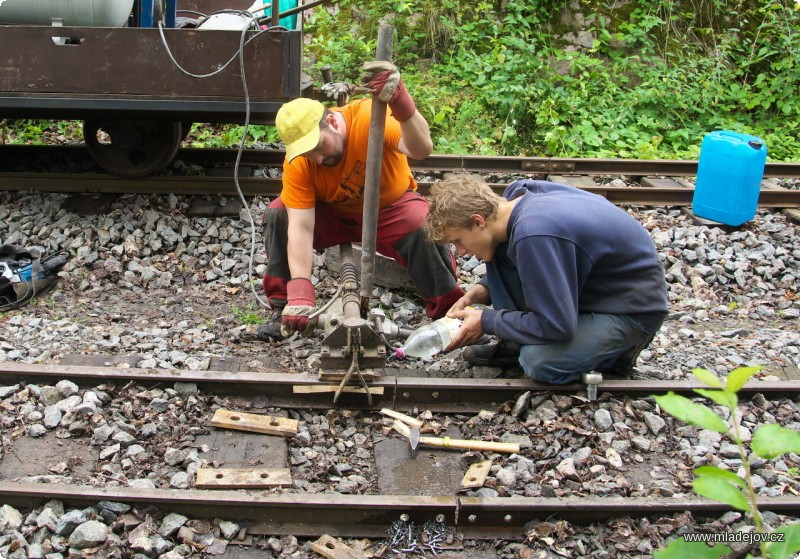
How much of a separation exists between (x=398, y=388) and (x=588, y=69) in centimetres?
677

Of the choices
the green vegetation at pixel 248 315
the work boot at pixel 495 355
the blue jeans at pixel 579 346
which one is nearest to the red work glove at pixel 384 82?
the blue jeans at pixel 579 346

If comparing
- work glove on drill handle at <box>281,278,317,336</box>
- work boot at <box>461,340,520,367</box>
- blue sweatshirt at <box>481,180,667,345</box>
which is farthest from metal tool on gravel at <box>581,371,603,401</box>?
work glove on drill handle at <box>281,278,317,336</box>

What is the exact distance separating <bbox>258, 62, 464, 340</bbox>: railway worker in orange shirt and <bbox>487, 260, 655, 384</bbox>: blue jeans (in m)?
0.79

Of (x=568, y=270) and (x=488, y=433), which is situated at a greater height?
(x=568, y=270)

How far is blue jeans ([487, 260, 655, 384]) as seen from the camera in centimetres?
420

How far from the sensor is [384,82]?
13.0 ft

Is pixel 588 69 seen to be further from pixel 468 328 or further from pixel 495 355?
pixel 468 328

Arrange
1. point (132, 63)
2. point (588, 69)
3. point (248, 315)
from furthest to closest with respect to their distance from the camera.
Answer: point (588, 69), point (132, 63), point (248, 315)

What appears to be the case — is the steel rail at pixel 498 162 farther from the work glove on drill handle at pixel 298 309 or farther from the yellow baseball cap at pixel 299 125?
the yellow baseball cap at pixel 299 125

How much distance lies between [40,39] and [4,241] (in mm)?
1472

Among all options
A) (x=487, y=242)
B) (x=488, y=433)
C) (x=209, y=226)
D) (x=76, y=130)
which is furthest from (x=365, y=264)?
(x=76, y=130)

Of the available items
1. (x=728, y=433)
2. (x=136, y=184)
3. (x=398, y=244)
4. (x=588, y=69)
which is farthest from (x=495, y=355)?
(x=588, y=69)

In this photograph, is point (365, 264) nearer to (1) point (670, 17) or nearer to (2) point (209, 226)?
(2) point (209, 226)

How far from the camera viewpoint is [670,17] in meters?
10.2
